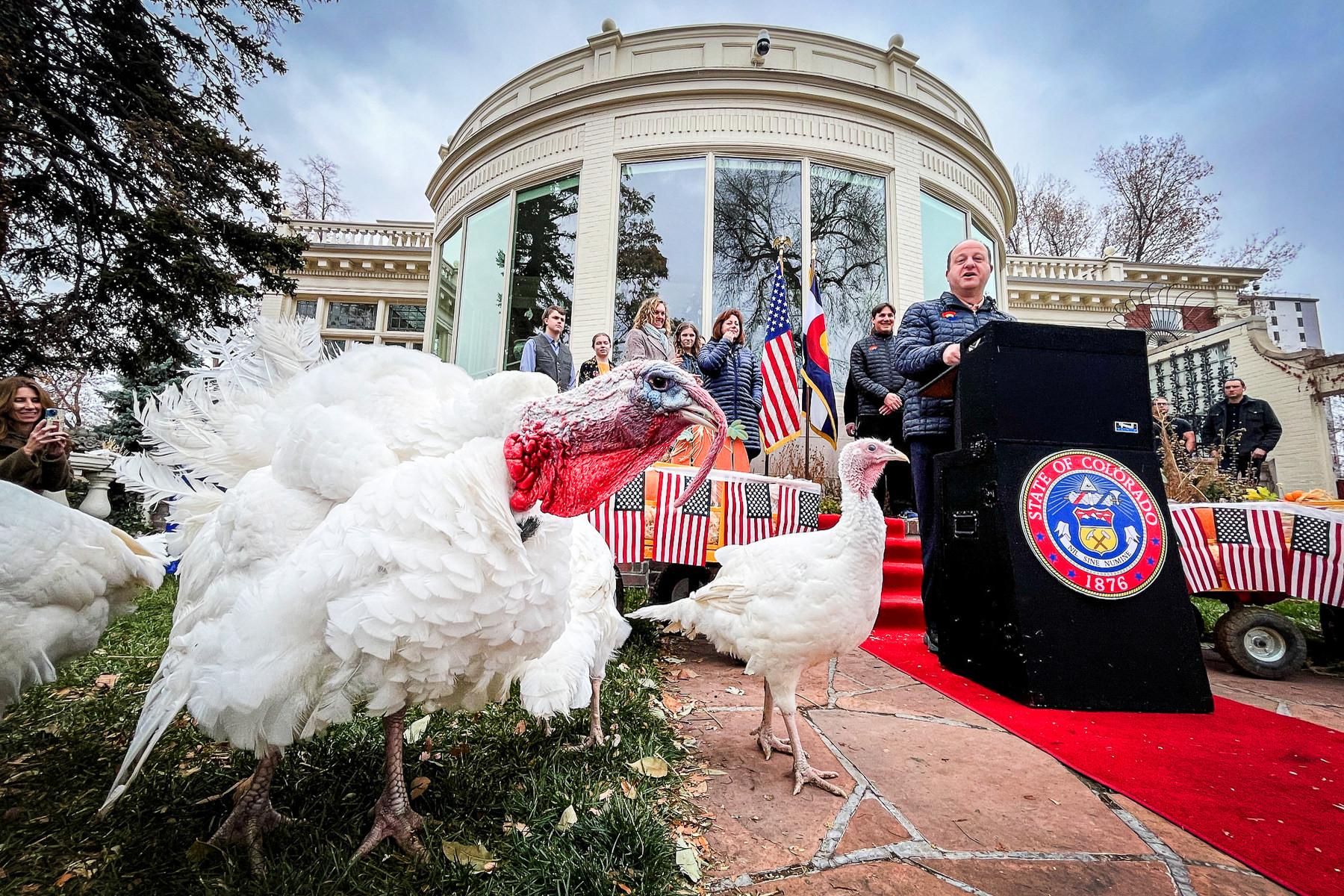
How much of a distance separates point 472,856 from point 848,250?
9648mm

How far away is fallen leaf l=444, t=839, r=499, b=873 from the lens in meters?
1.57

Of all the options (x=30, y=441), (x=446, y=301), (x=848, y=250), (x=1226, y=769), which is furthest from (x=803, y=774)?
(x=446, y=301)

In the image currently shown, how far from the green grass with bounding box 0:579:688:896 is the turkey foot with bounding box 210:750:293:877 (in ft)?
0.15

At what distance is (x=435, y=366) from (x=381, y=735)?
1.80 metres

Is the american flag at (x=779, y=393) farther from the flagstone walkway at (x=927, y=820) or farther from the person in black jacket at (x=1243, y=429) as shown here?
the person in black jacket at (x=1243, y=429)

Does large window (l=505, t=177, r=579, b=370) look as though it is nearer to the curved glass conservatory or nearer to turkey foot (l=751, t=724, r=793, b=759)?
the curved glass conservatory

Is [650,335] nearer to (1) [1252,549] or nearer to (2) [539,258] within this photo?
Result: (1) [1252,549]

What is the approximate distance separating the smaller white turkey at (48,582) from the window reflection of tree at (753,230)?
25.8 feet

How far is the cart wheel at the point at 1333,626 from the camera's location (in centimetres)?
392

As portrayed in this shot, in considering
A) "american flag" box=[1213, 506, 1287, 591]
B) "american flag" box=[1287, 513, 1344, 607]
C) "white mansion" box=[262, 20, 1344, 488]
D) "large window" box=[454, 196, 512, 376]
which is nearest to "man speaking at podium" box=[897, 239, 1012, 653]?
"american flag" box=[1213, 506, 1287, 591]

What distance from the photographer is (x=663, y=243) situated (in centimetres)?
905

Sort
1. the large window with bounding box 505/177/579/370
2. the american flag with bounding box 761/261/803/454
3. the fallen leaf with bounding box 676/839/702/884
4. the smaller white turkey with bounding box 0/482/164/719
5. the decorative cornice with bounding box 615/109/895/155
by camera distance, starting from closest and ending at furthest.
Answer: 1. the fallen leaf with bounding box 676/839/702/884
2. the smaller white turkey with bounding box 0/482/164/719
3. the american flag with bounding box 761/261/803/454
4. the decorative cornice with bounding box 615/109/895/155
5. the large window with bounding box 505/177/579/370

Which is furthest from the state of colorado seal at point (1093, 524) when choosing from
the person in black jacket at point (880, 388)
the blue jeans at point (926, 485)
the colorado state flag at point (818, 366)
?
the colorado state flag at point (818, 366)

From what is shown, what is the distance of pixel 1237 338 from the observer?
13.6 m
